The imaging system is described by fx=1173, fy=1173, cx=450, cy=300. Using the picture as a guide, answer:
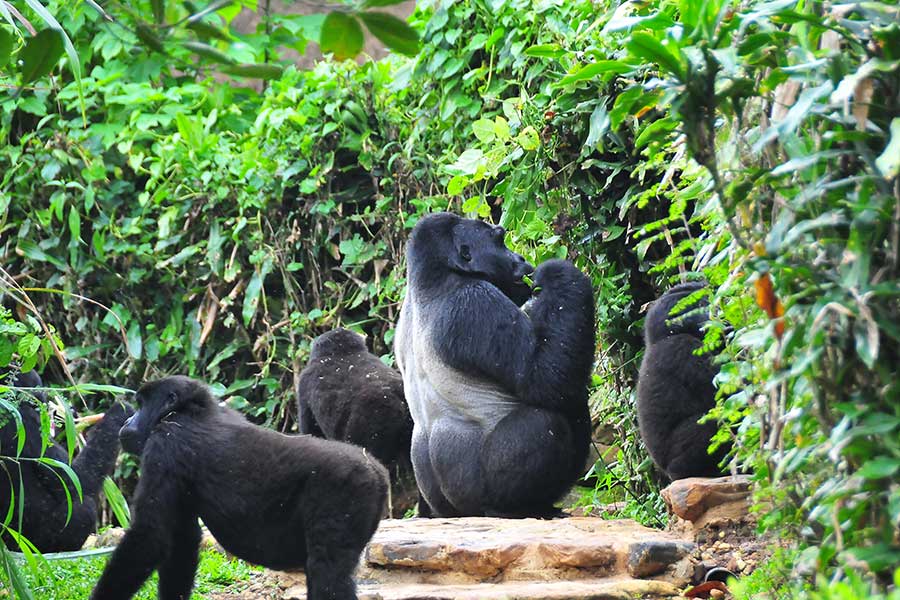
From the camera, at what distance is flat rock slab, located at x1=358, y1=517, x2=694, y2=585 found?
4.41 metres

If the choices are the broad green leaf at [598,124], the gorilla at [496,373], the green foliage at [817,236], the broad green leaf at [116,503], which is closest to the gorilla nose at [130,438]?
the broad green leaf at [116,503]

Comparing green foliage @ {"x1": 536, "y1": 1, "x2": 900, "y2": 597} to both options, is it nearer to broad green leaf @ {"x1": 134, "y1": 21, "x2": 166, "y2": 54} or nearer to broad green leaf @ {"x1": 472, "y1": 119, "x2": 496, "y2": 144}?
broad green leaf @ {"x1": 134, "y1": 21, "x2": 166, "y2": 54}

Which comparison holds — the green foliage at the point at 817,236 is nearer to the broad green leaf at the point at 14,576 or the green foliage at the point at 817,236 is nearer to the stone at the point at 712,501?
the stone at the point at 712,501

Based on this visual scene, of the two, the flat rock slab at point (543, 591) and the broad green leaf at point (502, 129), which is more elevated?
the broad green leaf at point (502, 129)

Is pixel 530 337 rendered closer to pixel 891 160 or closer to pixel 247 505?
pixel 247 505

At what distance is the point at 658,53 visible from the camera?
8.62 ft

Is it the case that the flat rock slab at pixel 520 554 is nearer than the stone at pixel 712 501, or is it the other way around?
the flat rock slab at pixel 520 554

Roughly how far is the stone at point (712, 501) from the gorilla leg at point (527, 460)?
807 mm

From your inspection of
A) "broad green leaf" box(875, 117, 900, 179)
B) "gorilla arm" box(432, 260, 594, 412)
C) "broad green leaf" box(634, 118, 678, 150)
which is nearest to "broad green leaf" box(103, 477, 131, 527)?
"gorilla arm" box(432, 260, 594, 412)

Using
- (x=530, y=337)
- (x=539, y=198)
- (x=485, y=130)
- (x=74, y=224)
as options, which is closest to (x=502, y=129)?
(x=485, y=130)

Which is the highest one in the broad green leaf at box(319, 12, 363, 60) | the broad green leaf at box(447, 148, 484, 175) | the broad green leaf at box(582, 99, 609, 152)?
the broad green leaf at box(319, 12, 363, 60)

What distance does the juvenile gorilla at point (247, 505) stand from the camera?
13.7ft

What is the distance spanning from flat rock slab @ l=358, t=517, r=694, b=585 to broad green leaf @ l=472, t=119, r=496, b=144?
208 cm

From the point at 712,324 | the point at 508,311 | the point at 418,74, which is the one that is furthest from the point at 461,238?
the point at 712,324
